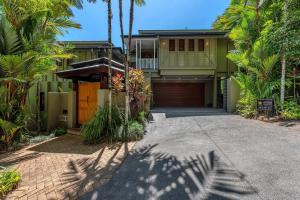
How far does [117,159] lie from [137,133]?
74.8 inches

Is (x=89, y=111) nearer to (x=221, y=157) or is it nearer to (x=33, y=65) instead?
(x=33, y=65)

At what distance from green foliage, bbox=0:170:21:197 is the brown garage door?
16.0m

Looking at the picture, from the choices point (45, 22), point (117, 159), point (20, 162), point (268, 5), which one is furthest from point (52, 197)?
point (268, 5)

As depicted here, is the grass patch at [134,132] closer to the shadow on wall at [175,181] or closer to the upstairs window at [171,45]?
the shadow on wall at [175,181]

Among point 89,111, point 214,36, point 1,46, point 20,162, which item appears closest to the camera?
point 20,162

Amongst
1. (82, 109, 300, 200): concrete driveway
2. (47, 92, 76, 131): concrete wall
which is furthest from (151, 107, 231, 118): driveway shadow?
(47, 92, 76, 131): concrete wall

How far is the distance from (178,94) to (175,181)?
1628 cm

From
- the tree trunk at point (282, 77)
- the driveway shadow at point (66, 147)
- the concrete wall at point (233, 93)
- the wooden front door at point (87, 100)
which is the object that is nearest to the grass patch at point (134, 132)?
the driveway shadow at point (66, 147)

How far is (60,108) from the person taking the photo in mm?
9812

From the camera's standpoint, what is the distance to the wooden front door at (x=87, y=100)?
8539 mm

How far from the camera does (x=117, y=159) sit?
16.0ft

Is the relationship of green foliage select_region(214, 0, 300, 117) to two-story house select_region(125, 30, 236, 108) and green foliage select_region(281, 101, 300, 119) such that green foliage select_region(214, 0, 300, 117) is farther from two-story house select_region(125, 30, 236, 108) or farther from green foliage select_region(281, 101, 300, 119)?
two-story house select_region(125, 30, 236, 108)

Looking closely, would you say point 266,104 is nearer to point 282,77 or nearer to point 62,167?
point 282,77

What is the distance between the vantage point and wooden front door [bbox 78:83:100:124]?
854 cm
